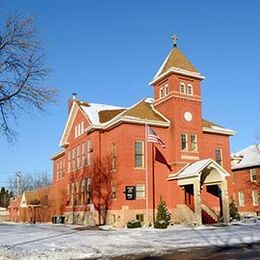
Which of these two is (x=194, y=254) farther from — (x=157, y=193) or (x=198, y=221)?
(x=157, y=193)

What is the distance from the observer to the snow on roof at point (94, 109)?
38469 millimetres

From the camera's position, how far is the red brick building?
33.5 m

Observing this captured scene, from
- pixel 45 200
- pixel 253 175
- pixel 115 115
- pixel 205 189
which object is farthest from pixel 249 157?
pixel 45 200

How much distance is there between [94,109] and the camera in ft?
136

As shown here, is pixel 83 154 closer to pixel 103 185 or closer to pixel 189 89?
pixel 103 185

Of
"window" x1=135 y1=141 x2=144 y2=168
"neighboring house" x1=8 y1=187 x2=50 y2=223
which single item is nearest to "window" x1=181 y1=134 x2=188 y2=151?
"window" x1=135 y1=141 x2=144 y2=168

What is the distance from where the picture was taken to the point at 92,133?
37906 mm

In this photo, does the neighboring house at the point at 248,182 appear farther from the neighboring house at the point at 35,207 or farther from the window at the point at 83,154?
the neighboring house at the point at 35,207

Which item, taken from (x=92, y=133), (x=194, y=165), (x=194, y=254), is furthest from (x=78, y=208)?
(x=194, y=254)

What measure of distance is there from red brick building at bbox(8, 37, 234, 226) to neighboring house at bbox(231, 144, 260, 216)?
46.9 ft

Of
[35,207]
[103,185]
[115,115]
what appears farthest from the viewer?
[35,207]

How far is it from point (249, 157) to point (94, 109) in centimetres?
2694

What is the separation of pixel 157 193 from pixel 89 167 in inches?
307

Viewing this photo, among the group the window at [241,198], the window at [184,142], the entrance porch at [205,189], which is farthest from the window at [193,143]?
the window at [241,198]
